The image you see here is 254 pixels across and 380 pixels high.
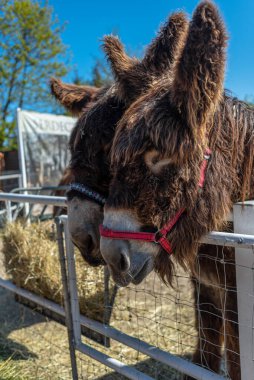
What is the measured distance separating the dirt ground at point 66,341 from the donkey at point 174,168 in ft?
3.78

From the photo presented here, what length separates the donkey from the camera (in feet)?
4.99

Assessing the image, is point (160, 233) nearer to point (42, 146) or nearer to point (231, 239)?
point (231, 239)

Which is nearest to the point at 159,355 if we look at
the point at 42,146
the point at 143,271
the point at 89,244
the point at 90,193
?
the point at 143,271

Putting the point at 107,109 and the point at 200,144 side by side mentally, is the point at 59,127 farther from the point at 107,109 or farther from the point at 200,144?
the point at 200,144

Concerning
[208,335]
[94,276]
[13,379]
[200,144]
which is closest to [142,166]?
[200,144]

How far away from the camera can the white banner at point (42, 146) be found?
991 centimetres

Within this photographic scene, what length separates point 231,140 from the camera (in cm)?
196

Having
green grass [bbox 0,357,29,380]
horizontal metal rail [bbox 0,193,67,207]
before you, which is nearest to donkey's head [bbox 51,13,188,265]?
horizontal metal rail [bbox 0,193,67,207]

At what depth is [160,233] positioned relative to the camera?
173cm

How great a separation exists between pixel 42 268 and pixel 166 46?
9.51ft

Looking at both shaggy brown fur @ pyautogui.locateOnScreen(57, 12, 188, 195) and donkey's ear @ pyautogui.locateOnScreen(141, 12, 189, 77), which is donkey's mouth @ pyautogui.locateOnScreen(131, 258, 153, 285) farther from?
donkey's ear @ pyautogui.locateOnScreen(141, 12, 189, 77)

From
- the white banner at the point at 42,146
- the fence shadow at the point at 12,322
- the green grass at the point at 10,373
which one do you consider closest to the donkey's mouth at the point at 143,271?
the green grass at the point at 10,373

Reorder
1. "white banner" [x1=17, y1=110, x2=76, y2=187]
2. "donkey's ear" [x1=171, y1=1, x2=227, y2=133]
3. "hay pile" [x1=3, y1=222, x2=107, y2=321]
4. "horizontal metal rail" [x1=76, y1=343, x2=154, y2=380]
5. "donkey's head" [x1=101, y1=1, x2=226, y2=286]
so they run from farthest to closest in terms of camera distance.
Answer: "white banner" [x1=17, y1=110, x2=76, y2=187] < "hay pile" [x1=3, y1=222, x2=107, y2=321] < "horizontal metal rail" [x1=76, y1=343, x2=154, y2=380] < "donkey's head" [x1=101, y1=1, x2=226, y2=286] < "donkey's ear" [x1=171, y1=1, x2=227, y2=133]

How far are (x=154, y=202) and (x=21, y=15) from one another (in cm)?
2294
